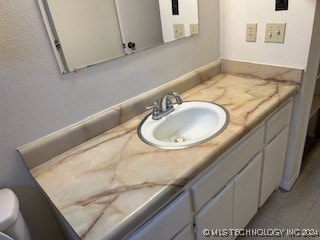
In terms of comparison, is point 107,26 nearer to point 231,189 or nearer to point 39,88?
point 39,88

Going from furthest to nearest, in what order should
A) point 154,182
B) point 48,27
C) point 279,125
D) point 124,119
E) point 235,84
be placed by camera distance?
point 235,84 < point 279,125 < point 124,119 < point 48,27 < point 154,182

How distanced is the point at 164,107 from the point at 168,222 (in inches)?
22.1

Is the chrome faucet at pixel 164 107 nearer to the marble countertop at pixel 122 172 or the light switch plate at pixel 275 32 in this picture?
the marble countertop at pixel 122 172

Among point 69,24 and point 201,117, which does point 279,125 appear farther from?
point 69,24

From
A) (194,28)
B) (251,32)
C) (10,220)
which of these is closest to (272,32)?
(251,32)

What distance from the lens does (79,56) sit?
979mm

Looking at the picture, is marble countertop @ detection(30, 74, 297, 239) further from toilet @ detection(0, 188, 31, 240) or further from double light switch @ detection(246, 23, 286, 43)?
double light switch @ detection(246, 23, 286, 43)

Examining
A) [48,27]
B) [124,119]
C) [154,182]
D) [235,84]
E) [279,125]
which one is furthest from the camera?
[235,84]

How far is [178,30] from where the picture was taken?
1.33m

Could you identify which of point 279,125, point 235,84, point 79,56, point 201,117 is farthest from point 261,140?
point 79,56

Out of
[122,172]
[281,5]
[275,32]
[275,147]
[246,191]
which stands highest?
[281,5]

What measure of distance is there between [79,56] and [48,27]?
0.15 meters

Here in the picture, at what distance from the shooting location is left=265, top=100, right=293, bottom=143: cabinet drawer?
4.01 ft

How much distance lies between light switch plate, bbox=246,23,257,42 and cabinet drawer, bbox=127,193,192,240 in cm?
103
